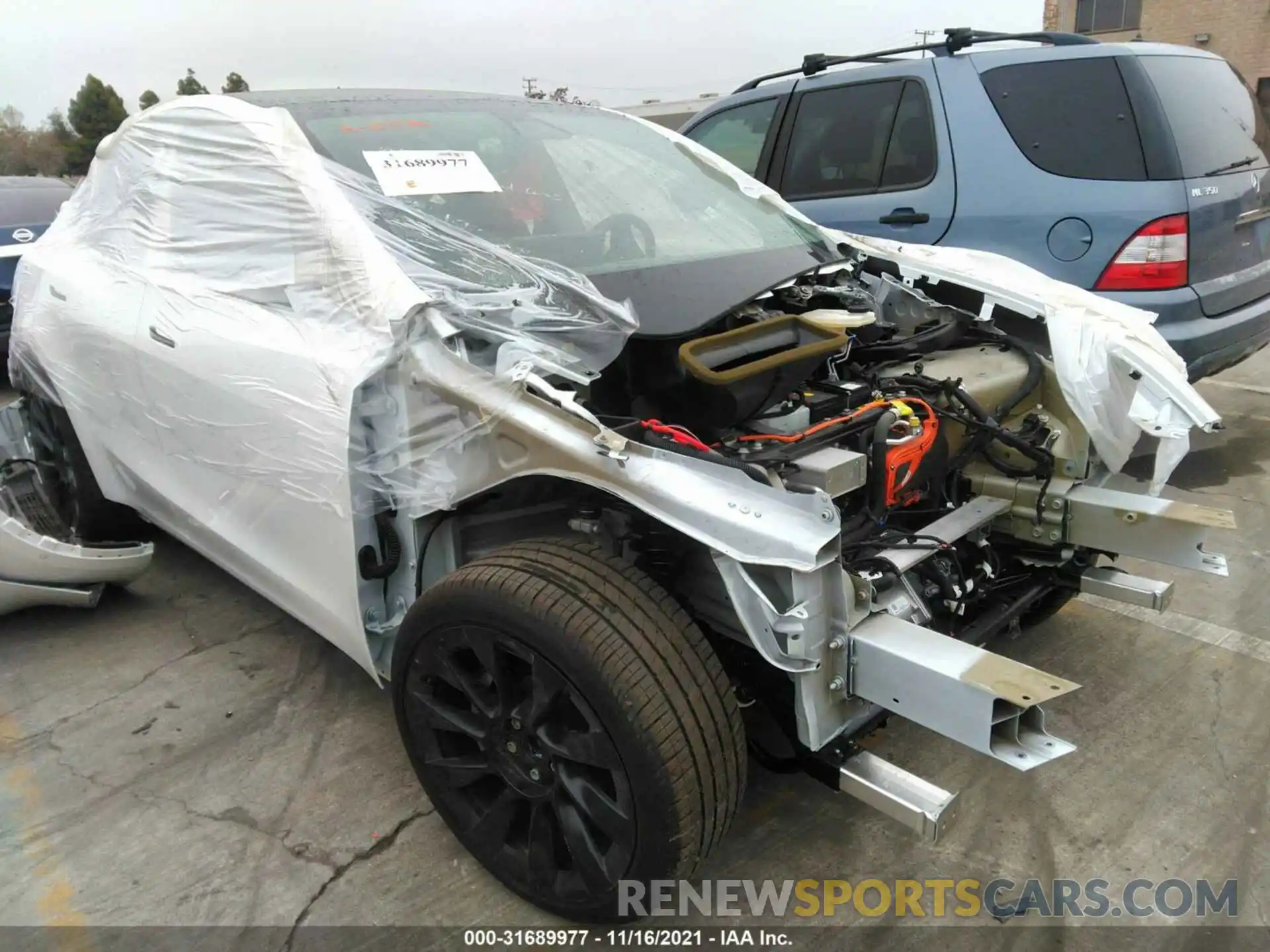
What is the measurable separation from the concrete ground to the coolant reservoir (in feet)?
3.95

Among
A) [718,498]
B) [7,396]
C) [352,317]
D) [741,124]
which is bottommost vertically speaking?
[7,396]

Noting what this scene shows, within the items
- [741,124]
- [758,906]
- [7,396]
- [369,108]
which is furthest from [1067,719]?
[7,396]

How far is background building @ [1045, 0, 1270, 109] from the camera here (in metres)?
20.0

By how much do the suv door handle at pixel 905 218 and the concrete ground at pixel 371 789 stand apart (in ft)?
6.97

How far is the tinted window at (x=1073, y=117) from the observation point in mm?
3924

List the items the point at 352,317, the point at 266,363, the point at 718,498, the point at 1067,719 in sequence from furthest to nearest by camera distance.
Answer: the point at 1067,719, the point at 266,363, the point at 352,317, the point at 718,498

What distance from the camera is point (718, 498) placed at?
5.54ft

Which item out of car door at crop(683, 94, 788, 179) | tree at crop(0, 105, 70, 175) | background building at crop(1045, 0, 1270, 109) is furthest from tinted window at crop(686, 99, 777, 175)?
tree at crop(0, 105, 70, 175)

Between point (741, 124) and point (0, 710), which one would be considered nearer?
point (0, 710)

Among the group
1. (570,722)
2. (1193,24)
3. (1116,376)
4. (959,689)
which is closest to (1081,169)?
(1116,376)

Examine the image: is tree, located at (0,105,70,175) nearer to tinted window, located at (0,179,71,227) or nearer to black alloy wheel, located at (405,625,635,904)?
tinted window, located at (0,179,71,227)

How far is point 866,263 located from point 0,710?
3293mm

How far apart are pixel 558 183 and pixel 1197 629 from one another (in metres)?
2.71

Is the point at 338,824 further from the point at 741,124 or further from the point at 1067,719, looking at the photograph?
the point at 741,124
